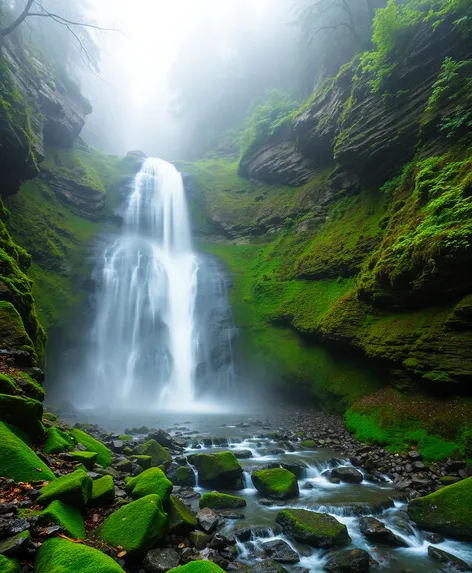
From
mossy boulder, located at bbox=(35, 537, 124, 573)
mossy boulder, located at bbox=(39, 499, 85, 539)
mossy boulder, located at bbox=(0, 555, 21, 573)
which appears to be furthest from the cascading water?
mossy boulder, located at bbox=(0, 555, 21, 573)

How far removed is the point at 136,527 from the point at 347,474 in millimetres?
6208

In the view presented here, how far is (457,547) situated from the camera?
578cm

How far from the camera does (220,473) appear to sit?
8.03 m

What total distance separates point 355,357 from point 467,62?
13.1m

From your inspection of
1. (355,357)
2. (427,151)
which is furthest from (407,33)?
(355,357)

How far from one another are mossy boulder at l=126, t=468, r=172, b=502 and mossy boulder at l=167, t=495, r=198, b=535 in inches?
6.9

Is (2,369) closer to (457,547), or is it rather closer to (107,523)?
(107,523)

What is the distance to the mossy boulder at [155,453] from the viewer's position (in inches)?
337

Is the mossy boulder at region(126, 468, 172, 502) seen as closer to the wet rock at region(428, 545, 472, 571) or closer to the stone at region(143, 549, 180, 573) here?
the stone at region(143, 549, 180, 573)

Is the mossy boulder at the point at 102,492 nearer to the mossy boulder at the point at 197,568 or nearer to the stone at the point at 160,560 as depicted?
the stone at the point at 160,560

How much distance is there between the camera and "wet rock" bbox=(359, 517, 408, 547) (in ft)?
19.3

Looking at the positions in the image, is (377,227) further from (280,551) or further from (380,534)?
(280,551)

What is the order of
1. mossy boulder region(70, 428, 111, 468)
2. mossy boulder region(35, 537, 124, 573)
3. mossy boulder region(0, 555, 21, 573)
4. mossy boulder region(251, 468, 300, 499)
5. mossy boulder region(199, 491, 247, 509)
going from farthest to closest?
mossy boulder region(251, 468, 300, 499) → mossy boulder region(70, 428, 111, 468) → mossy boulder region(199, 491, 247, 509) → mossy boulder region(35, 537, 124, 573) → mossy boulder region(0, 555, 21, 573)

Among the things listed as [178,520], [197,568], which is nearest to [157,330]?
[178,520]
